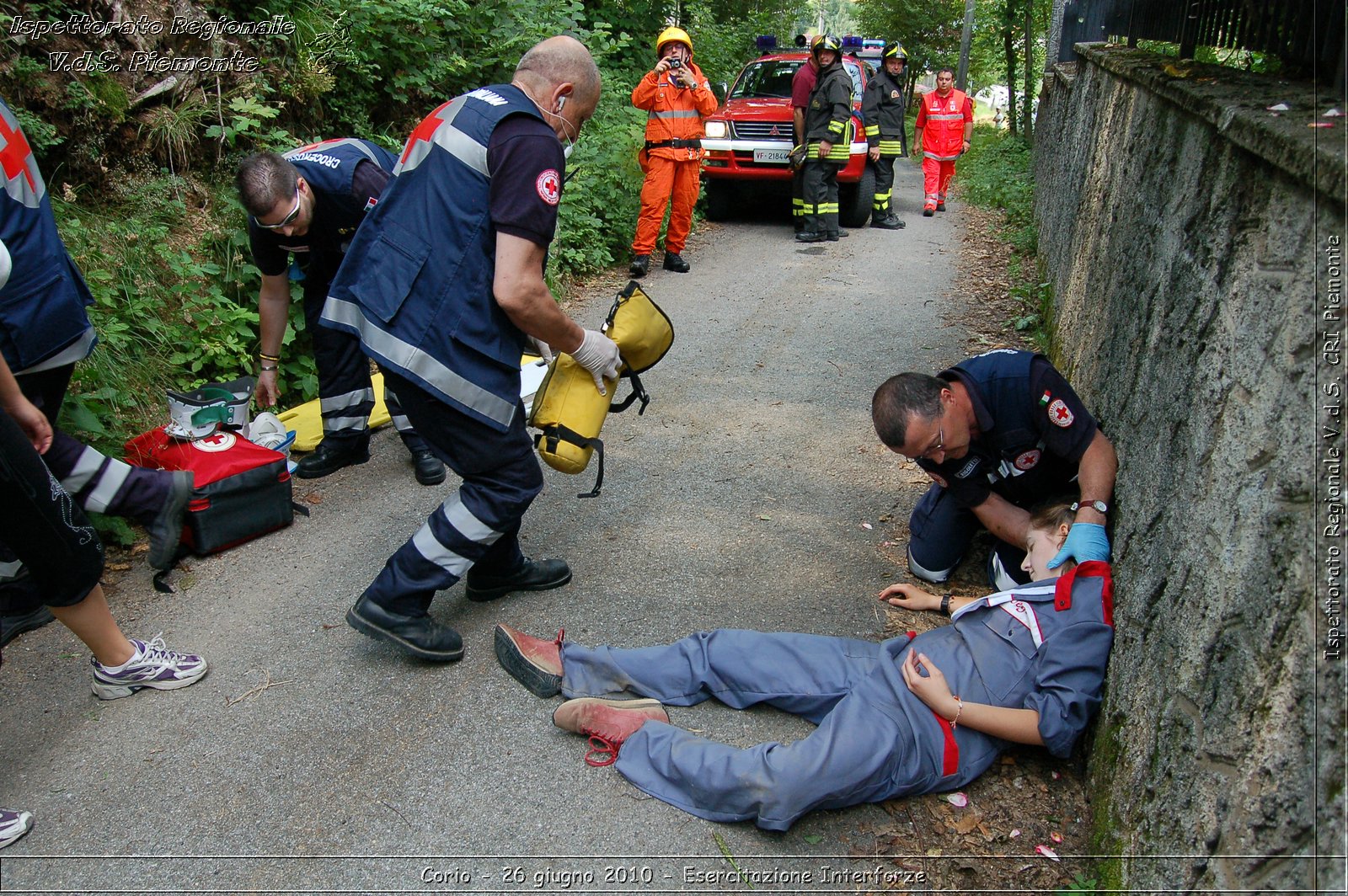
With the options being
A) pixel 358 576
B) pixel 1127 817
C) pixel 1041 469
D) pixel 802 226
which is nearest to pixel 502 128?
pixel 358 576

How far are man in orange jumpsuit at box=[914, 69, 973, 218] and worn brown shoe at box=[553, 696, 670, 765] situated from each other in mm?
10678

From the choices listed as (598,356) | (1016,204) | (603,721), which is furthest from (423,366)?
(1016,204)

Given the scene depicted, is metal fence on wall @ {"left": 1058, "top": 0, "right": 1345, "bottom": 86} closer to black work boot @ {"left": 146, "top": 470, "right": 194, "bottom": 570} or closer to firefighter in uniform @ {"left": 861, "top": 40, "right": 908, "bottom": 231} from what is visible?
black work boot @ {"left": 146, "top": 470, "right": 194, "bottom": 570}

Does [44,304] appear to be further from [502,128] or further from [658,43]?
[658,43]

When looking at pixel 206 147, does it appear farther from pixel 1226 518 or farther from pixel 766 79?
pixel 766 79

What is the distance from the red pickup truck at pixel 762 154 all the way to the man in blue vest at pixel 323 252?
22.6 feet

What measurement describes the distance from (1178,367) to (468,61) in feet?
24.7

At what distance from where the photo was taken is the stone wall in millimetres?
1579

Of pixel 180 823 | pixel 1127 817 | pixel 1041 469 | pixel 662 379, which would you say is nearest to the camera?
pixel 1127 817

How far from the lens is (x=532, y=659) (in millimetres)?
3018

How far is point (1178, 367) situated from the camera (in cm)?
249

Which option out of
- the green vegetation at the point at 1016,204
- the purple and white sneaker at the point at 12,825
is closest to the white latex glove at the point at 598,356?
the purple and white sneaker at the point at 12,825

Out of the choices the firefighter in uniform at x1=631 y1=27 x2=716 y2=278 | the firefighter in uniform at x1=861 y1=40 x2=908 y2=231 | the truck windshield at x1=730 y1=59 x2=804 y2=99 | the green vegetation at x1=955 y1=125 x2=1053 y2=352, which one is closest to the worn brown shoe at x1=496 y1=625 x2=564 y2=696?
the green vegetation at x1=955 y1=125 x2=1053 y2=352

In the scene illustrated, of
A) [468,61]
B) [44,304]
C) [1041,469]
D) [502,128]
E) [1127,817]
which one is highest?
[468,61]
